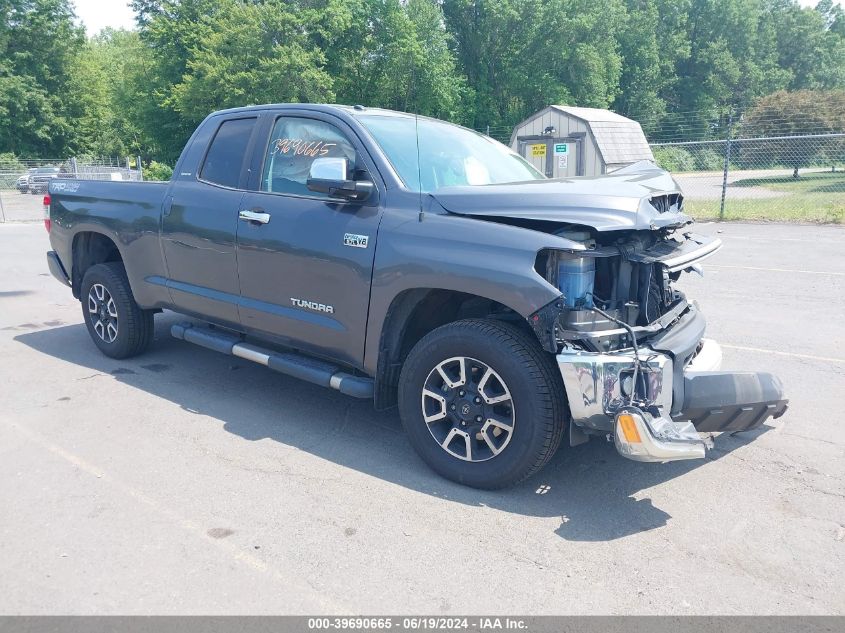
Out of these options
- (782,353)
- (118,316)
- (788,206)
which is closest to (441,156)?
(118,316)

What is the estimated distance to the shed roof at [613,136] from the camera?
19.6 metres

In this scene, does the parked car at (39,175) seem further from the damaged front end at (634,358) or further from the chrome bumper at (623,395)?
the chrome bumper at (623,395)

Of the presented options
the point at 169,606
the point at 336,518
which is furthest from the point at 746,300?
the point at 169,606

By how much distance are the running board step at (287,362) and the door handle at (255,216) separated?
89cm

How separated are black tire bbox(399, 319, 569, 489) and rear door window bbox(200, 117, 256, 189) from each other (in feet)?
6.75

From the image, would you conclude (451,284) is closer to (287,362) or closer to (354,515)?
(354,515)

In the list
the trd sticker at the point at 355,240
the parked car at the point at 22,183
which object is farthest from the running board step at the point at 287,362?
the parked car at the point at 22,183

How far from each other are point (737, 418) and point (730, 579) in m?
0.96

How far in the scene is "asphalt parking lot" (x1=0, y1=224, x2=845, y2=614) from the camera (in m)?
2.88

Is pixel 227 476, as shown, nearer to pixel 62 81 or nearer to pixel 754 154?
pixel 754 154

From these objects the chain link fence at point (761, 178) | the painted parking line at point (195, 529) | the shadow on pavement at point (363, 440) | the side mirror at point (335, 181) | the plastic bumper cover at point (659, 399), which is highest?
the chain link fence at point (761, 178)

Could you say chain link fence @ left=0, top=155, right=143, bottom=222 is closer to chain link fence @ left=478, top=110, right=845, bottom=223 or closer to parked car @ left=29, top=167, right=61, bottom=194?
parked car @ left=29, top=167, right=61, bottom=194

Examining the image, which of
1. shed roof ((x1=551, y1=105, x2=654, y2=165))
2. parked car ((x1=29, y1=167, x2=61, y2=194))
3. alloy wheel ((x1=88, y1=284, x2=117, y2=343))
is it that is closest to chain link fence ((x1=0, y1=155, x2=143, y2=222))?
parked car ((x1=29, y1=167, x2=61, y2=194))
